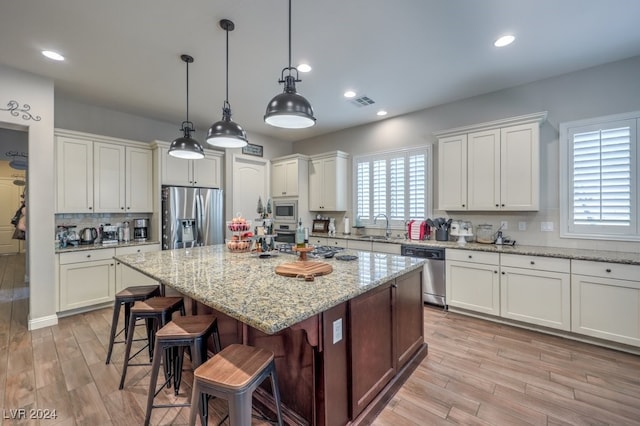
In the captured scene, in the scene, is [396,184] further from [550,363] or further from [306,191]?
[550,363]

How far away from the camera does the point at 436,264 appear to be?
12.1 feet

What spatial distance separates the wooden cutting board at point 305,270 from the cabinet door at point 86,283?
10.6 feet

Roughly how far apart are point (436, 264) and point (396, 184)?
159 centimetres

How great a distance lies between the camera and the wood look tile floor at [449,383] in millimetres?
1842

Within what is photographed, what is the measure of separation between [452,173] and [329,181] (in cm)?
223

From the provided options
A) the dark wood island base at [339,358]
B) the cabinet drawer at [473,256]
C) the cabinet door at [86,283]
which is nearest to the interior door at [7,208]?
the cabinet door at [86,283]

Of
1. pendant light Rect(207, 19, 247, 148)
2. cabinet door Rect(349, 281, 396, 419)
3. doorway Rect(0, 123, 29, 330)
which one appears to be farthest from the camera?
doorway Rect(0, 123, 29, 330)

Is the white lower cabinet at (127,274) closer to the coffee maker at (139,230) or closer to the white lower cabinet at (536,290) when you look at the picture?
the coffee maker at (139,230)

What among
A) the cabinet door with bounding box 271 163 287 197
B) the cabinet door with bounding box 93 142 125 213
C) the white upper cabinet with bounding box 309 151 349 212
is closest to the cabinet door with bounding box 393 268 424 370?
the white upper cabinet with bounding box 309 151 349 212

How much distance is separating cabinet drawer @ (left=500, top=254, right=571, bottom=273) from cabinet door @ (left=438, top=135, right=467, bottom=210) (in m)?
0.90

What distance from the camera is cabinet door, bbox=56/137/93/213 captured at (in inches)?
143

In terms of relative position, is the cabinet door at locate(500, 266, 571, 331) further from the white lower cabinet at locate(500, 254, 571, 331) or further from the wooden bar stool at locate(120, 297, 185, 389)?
the wooden bar stool at locate(120, 297, 185, 389)

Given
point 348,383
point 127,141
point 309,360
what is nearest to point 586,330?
point 348,383

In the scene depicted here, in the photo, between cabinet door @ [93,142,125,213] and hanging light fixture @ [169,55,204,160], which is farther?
cabinet door @ [93,142,125,213]
